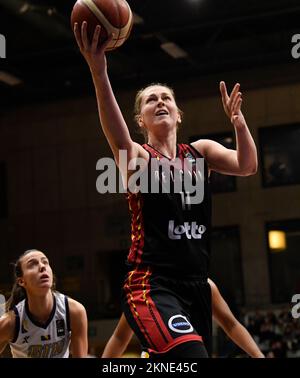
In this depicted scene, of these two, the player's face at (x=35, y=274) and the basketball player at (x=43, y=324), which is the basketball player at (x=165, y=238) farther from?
the player's face at (x=35, y=274)

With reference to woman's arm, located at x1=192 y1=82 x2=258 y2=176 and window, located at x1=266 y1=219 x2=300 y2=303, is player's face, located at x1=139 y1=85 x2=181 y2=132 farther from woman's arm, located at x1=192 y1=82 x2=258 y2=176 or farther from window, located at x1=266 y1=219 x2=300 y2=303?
window, located at x1=266 y1=219 x2=300 y2=303

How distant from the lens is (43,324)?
187 inches

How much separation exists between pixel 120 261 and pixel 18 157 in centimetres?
341

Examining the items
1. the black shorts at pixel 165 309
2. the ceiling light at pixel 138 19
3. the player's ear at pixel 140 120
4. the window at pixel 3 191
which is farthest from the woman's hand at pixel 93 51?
the window at pixel 3 191

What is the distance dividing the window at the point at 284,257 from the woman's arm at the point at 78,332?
9.37 metres

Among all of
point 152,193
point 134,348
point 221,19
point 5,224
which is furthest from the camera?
point 5,224

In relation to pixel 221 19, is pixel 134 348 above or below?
below

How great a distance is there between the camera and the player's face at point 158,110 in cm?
362

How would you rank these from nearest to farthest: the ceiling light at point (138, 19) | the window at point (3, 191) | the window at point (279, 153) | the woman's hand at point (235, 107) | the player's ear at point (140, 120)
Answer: the woman's hand at point (235, 107) < the player's ear at point (140, 120) < the ceiling light at point (138, 19) < the window at point (279, 153) < the window at point (3, 191)

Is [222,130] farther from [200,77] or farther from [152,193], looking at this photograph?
[152,193]

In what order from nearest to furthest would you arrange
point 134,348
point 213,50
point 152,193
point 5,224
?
point 152,193 < point 134,348 < point 213,50 < point 5,224

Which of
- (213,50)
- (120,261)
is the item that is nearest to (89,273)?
(120,261)

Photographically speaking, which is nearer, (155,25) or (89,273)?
(155,25)

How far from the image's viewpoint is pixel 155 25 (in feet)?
39.4
